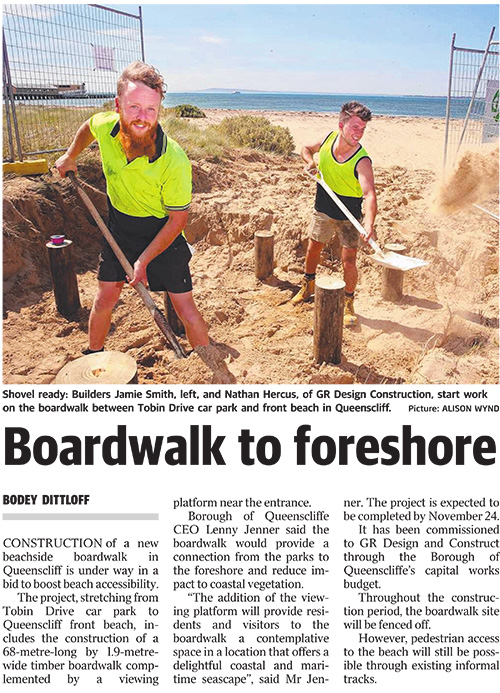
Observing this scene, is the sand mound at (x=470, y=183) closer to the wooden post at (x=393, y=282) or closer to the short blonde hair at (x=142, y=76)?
the wooden post at (x=393, y=282)

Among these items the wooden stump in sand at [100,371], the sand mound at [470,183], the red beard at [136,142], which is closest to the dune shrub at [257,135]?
the sand mound at [470,183]

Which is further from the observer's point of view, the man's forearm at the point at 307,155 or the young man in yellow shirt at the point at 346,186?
the man's forearm at the point at 307,155

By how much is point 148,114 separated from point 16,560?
2164 millimetres

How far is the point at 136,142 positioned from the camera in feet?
8.89

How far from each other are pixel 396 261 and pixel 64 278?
9.54ft

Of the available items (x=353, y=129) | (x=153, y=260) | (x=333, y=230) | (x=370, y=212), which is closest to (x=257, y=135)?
(x=333, y=230)

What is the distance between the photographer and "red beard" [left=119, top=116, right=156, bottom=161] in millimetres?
2680

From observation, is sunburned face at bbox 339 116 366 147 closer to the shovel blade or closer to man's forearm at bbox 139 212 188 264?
the shovel blade

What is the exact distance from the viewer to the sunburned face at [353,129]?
148 inches

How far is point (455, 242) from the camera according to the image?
5379 mm

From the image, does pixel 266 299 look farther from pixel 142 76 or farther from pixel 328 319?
pixel 142 76

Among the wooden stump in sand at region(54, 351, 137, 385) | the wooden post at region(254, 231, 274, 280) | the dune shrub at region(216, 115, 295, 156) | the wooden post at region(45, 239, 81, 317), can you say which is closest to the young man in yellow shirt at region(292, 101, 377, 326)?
the wooden post at region(254, 231, 274, 280)

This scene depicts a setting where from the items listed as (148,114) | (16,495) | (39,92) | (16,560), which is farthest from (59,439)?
(39,92)

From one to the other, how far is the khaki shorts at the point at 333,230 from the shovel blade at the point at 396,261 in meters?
0.24
